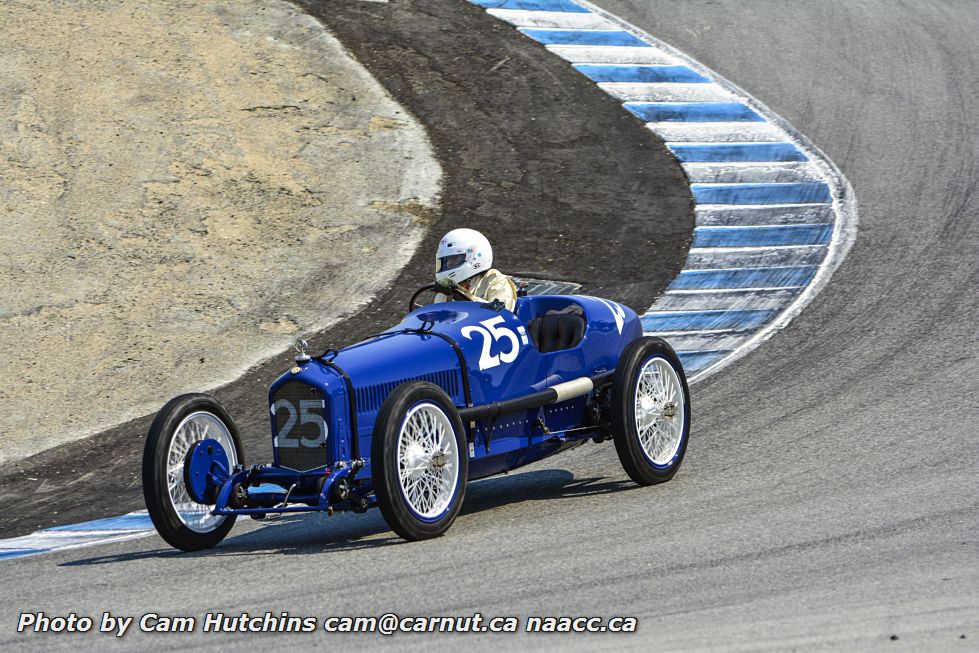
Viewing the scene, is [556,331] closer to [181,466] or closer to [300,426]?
[300,426]

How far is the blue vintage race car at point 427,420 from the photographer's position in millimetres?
7078

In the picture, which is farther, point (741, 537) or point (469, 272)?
point (469, 272)

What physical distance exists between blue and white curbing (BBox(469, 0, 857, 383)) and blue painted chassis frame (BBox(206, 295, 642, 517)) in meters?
2.66

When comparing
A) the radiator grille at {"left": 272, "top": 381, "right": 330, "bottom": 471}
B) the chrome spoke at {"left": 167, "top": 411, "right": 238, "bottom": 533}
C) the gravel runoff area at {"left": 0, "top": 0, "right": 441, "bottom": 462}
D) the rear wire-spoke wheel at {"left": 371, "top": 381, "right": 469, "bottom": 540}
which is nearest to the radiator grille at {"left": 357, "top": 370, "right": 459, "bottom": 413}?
the radiator grille at {"left": 272, "top": 381, "right": 330, "bottom": 471}

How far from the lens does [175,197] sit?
1542 centimetres

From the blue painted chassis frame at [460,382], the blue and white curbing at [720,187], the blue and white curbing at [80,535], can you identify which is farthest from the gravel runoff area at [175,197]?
the blue painted chassis frame at [460,382]

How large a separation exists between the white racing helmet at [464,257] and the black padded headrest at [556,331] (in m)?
0.57

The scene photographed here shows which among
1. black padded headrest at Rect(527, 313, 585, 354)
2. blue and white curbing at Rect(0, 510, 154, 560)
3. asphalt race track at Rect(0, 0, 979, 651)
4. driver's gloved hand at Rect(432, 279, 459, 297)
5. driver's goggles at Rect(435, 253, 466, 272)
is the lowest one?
blue and white curbing at Rect(0, 510, 154, 560)

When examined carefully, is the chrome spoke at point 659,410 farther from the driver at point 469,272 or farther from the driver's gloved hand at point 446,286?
the driver's gloved hand at point 446,286

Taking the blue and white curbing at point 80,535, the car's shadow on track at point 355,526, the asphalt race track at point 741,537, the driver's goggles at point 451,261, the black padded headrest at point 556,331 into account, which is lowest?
the blue and white curbing at point 80,535

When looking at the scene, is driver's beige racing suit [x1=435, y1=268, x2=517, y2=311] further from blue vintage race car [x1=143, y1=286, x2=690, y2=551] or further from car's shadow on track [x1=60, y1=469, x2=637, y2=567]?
car's shadow on track [x1=60, y1=469, x2=637, y2=567]

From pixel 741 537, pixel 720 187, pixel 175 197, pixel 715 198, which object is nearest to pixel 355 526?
pixel 741 537

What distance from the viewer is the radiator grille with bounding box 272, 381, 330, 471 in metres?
7.26

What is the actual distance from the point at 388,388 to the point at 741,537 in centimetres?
219
